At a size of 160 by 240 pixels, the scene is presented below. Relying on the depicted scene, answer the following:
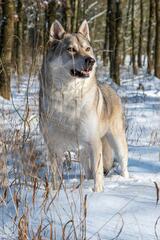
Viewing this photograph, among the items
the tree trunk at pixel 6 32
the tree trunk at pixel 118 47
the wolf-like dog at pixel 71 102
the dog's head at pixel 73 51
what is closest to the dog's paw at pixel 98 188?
the wolf-like dog at pixel 71 102

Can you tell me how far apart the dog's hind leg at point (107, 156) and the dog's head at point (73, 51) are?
3.64 feet

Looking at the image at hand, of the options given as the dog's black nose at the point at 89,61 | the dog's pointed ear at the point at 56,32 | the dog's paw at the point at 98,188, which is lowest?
the dog's paw at the point at 98,188

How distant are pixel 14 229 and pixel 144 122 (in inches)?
244

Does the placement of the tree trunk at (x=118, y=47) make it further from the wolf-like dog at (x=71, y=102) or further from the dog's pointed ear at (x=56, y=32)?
the wolf-like dog at (x=71, y=102)

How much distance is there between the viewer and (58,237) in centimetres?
248

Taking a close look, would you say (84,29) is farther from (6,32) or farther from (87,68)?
(6,32)

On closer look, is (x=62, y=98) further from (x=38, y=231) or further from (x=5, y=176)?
(x=38, y=231)

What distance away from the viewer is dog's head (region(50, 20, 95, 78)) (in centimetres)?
409

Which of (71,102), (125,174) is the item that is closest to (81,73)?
(71,102)

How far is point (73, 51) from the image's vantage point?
4.29 m

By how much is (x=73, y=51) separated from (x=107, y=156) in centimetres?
Answer: 130

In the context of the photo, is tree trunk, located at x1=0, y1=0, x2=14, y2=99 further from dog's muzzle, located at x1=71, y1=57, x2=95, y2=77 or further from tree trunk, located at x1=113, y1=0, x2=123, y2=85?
dog's muzzle, located at x1=71, y1=57, x2=95, y2=77

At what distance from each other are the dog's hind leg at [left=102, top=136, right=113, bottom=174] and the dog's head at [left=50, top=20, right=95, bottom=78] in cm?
111

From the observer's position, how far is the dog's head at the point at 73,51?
409 centimetres
